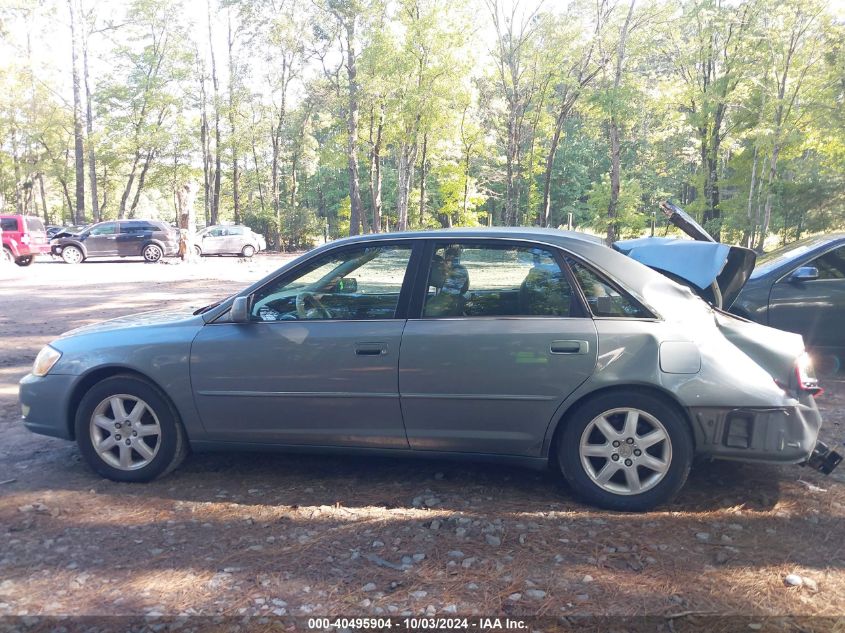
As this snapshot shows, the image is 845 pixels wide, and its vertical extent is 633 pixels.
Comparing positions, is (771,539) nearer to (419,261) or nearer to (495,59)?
(419,261)

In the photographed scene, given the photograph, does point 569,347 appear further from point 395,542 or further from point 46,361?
point 46,361

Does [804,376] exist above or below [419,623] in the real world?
above

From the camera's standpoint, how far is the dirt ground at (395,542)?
275 cm

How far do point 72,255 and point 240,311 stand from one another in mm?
25236

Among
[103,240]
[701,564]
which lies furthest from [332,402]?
[103,240]

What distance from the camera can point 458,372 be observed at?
11.8ft

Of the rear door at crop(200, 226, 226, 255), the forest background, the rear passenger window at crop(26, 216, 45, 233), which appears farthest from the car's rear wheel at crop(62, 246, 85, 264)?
the forest background

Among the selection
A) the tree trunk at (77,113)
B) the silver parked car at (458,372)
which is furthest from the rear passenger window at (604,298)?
the tree trunk at (77,113)

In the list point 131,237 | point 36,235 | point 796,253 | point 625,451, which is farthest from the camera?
point 131,237

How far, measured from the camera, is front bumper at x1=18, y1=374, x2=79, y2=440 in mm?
4051

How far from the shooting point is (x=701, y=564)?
9.90 ft

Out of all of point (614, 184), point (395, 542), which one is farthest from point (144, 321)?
point (614, 184)

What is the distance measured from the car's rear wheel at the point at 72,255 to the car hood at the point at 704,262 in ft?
84.7

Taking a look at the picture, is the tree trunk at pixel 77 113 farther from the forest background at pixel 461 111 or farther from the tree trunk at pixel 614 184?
the tree trunk at pixel 614 184
